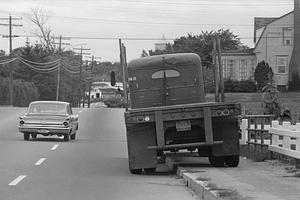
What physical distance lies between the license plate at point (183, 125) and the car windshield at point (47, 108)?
42.1 ft

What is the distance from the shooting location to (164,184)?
14.1 meters

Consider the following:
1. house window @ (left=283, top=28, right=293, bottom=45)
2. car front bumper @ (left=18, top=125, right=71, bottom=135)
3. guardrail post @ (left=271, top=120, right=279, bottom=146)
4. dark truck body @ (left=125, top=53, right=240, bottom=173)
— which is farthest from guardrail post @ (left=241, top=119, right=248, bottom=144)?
house window @ (left=283, top=28, right=293, bottom=45)

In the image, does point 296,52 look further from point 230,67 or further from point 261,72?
point 230,67

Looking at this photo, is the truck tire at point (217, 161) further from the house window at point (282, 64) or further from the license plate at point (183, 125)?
the house window at point (282, 64)

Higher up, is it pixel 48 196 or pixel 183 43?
pixel 183 43

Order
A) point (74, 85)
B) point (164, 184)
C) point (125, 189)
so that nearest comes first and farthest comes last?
1. point (125, 189)
2. point (164, 184)
3. point (74, 85)

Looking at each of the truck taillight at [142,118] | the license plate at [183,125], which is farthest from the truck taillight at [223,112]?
the truck taillight at [142,118]

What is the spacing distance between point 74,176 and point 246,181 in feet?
14.6

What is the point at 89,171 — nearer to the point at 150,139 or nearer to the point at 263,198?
the point at 150,139

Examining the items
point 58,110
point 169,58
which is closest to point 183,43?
point 58,110

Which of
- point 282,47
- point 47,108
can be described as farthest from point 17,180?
point 282,47

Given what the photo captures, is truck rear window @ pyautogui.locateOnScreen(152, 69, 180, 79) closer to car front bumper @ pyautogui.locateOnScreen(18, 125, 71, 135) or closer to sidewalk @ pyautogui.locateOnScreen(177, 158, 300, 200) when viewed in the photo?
sidewalk @ pyautogui.locateOnScreen(177, 158, 300, 200)

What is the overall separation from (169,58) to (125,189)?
18.3ft

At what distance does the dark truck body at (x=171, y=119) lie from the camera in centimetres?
1548
